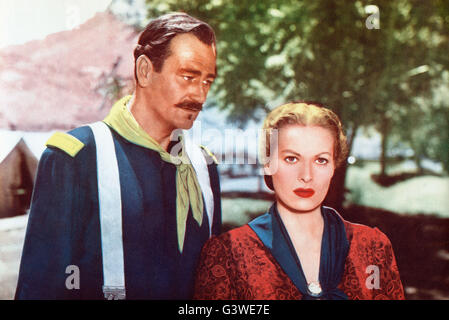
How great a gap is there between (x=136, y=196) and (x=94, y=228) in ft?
0.92

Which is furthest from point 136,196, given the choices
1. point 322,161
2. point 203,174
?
point 322,161

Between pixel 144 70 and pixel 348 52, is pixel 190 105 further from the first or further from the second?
pixel 348 52

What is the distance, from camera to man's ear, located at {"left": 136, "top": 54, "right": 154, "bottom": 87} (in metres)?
2.39

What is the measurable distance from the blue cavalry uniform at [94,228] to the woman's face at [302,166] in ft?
1.74

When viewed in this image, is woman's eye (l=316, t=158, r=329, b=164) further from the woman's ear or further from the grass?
the grass

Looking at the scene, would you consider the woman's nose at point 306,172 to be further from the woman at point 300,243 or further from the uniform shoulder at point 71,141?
the uniform shoulder at point 71,141

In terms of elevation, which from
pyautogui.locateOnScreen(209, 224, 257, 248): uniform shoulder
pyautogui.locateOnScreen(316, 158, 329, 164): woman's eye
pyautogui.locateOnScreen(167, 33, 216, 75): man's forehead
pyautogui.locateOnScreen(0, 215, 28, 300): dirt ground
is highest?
pyautogui.locateOnScreen(167, 33, 216, 75): man's forehead

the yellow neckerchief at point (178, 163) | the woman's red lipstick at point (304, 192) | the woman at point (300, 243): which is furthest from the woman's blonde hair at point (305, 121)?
the yellow neckerchief at point (178, 163)

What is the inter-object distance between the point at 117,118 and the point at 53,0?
1105mm

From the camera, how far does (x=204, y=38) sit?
2.41 metres

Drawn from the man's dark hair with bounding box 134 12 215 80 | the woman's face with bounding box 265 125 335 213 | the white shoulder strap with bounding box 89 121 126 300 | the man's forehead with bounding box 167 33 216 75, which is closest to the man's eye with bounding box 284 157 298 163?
the woman's face with bounding box 265 125 335 213

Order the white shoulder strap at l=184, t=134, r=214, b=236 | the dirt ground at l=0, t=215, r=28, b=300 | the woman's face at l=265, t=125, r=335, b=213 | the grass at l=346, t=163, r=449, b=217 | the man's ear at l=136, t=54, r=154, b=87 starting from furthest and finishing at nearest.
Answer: the grass at l=346, t=163, r=449, b=217 < the dirt ground at l=0, t=215, r=28, b=300 < the white shoulder strap at l=184, t=134, r=214, b=236 < the man's ear at l=136, t=54, r=154, b=87 < the woman's face at l=265, t=125, r=335, b=213

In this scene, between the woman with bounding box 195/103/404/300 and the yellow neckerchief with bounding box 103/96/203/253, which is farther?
the yellow neckerchief with bounding box 103/96/203/253
